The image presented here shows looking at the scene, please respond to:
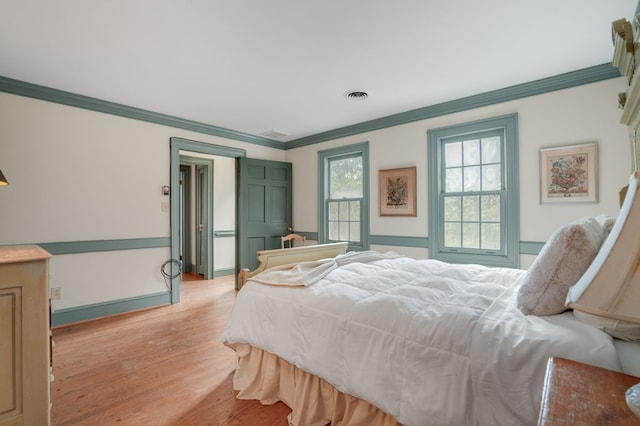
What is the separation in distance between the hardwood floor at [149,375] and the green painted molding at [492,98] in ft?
10.4

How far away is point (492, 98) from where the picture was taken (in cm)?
326

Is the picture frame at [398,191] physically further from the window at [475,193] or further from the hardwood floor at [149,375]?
the hardwood floor at [149,375]

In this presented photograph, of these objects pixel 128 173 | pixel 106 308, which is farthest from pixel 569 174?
pixel 106 308

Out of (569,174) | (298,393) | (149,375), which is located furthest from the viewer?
(569,174)

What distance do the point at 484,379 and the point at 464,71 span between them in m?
2.69

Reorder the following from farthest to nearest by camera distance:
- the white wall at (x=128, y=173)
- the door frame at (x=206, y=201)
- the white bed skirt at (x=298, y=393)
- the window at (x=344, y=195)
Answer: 1. the door frame at (x=206, y=201)
2. the window at (x=344, y=195)
3. the white wall at (x=128, y=173)
4. the white bed skirt at (x=298, y=393)

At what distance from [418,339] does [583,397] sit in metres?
0.67

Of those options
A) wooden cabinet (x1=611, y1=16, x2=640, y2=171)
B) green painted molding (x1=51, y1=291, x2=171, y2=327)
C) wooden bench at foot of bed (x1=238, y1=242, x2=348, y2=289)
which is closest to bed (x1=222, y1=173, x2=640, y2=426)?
wooden bench at foot of bed (x1=238, y1=242, x2=348, y2=289)

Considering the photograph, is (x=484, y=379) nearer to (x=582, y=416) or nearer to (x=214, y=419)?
(x=582, y=416)

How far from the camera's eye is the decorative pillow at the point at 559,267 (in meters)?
1.18

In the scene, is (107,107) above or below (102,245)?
above

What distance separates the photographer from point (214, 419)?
177cm

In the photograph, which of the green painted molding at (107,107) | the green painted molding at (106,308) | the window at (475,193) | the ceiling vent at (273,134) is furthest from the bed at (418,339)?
the ceiling vent at (273,134)

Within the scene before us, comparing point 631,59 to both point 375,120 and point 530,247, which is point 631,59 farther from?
A: point 375,120
